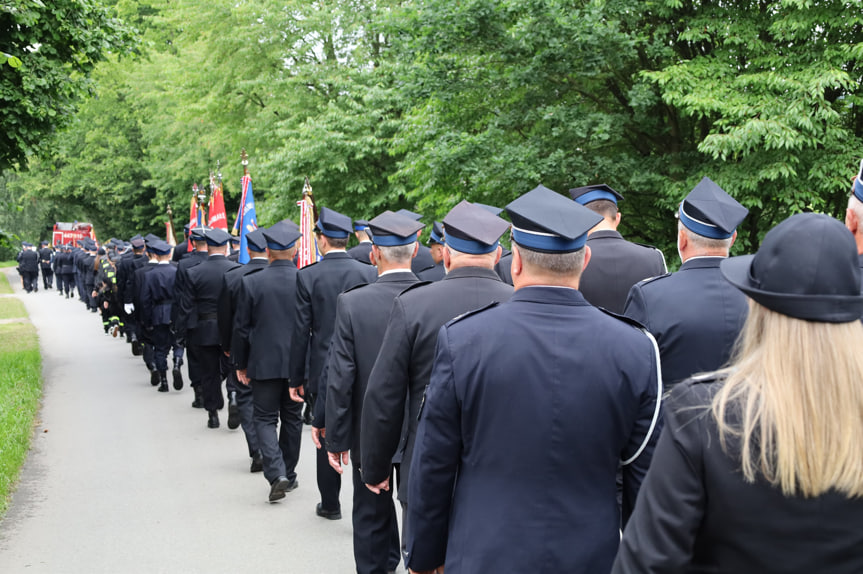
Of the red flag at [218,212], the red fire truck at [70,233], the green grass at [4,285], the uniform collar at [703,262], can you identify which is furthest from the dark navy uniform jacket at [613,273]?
the red fire truck at [70,233]

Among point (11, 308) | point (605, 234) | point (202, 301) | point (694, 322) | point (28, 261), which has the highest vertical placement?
point (605, 234)

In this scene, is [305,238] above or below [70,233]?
above

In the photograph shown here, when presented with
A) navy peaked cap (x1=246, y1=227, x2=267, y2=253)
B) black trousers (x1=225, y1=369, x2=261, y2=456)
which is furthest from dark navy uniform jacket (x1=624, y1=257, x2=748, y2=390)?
navy peaked cap (x1=246, y1=227, x2=267, y2=253)

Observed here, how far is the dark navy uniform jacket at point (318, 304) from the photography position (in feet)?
21.6

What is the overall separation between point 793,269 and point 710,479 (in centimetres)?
48

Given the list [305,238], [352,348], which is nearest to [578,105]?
[305,238]

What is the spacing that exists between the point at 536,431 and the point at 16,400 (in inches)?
415

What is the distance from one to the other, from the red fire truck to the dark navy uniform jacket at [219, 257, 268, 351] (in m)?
37.8

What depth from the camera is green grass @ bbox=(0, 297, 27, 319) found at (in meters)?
27.0

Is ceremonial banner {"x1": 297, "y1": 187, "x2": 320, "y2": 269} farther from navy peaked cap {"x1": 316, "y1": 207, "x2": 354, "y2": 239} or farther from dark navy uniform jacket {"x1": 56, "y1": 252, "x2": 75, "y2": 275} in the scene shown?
dark navy uniform jacket {"x1": 56, "y1": 252, "x2": 75, "y2": 275}

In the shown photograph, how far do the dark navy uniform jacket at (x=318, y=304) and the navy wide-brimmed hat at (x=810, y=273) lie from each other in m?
4.96

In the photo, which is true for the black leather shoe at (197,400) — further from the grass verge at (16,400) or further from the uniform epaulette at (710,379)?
the uniform epaulette at (710,379)

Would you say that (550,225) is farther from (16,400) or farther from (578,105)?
(578,105)

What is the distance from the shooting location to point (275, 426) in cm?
736
